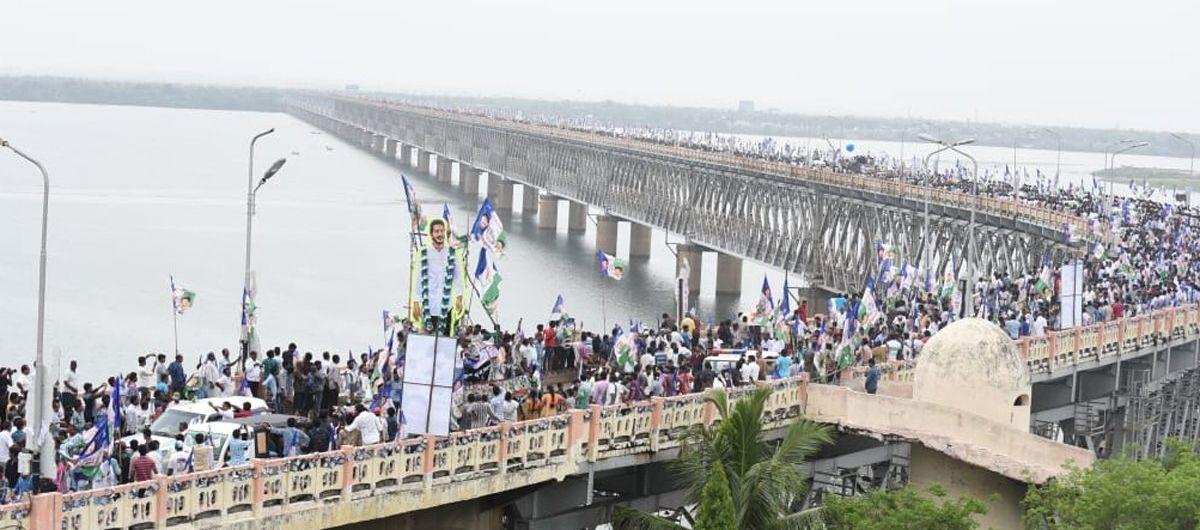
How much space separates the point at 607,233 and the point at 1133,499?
3435 inches

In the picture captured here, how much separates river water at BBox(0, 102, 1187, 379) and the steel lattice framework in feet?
11.2

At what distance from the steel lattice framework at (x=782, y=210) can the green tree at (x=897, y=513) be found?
36869 millimetres

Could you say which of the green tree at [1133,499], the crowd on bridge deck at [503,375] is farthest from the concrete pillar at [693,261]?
the green tree at [1133,499]

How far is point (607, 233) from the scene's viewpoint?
110 metres

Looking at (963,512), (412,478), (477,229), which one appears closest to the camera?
(412,478)

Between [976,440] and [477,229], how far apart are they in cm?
1101

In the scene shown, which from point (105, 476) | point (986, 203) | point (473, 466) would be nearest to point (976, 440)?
point (473, 466)

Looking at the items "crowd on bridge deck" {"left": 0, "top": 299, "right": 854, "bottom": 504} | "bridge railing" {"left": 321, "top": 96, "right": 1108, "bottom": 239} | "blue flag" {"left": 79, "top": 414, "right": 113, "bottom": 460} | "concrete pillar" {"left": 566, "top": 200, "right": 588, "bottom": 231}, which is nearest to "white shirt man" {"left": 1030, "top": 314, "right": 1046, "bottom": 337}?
"crowd on bridge deck" {"left": 0, "top": 299, "right": 854, "bottom": 504}

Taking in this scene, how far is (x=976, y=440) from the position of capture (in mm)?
28484

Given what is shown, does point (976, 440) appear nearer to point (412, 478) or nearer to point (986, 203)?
point (412, 478)

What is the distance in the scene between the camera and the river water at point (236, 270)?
6712cm

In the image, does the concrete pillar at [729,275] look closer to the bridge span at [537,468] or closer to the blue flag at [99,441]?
the bridge span at [537,468]

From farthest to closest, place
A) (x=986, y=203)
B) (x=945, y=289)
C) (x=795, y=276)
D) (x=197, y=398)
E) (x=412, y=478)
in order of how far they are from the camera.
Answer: (x=795, y=276)
(x=986, y=203)
(x=945, y=289)
(x=197, y=398)
(x=412, y=478)

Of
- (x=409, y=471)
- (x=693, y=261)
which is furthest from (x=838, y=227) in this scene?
(x=409, y=471)
